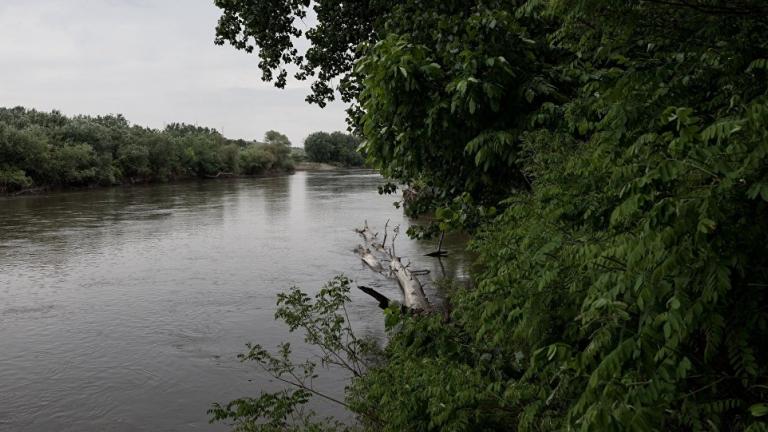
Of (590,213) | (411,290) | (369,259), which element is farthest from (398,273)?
(590,213)

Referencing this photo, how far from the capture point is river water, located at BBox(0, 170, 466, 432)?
30.8ft

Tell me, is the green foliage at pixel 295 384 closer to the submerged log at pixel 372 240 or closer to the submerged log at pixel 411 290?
the submerged log at pixel 411 290

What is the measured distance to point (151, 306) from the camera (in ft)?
48.2

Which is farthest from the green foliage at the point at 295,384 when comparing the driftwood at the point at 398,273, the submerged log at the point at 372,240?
the submerged log at the point at 372,240

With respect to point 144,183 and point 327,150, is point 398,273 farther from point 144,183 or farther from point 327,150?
point 327,150

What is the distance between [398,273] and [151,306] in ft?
21.2

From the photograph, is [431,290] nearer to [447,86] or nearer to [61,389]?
[61,389]

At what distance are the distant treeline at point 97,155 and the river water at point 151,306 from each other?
21.0 meters

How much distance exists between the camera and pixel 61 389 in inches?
382

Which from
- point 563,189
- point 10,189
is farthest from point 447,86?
point 10,189

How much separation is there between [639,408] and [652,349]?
367 mm

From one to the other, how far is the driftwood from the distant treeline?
38523 mm

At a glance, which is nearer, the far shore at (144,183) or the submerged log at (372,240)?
the submerged log at (372,240)

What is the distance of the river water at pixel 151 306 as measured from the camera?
938 cm
